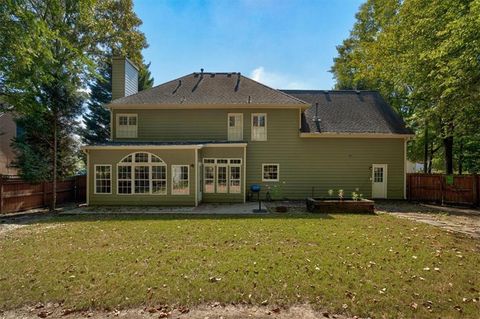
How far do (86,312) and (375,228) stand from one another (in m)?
7.92

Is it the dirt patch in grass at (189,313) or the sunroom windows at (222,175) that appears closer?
the dirt patch in grass at (189,313)

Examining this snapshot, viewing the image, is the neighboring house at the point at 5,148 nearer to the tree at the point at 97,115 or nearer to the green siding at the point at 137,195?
the tree at the point at 97,115

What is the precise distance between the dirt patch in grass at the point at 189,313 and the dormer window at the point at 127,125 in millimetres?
13124

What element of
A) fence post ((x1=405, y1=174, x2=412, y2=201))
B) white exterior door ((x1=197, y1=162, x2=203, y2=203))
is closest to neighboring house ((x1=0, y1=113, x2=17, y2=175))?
white exterior door ((x1=197, y1=162, x2=203, y2=203))

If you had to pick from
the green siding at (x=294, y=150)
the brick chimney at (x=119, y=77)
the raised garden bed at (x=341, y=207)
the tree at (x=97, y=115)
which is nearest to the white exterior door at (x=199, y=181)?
the green siding at (x=294, y=150)

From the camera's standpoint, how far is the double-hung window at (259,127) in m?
15.8

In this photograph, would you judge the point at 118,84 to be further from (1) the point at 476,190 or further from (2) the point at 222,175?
(1) the point at 476,190

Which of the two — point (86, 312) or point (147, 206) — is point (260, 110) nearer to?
point (147, 206)

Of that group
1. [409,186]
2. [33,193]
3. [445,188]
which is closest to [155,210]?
[33,193]

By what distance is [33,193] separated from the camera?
1288 cm

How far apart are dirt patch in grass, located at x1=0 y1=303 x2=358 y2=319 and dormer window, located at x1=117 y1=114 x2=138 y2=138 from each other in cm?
1312

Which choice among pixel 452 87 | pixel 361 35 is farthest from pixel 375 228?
pixel 361 35

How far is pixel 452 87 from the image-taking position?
10320 mm

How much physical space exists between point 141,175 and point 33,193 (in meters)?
5.02
